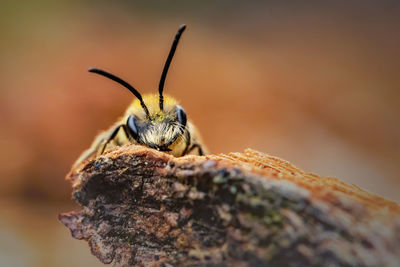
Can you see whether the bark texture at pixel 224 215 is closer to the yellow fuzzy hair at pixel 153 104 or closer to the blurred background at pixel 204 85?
the yellow fuzzy hair at pixel 153 104

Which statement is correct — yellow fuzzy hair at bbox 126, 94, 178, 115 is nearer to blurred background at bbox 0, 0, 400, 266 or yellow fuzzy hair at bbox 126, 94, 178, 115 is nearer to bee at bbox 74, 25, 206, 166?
bee at bbox 74, 25, 206, 166

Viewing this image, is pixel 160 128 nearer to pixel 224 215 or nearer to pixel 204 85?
pixel 224 215

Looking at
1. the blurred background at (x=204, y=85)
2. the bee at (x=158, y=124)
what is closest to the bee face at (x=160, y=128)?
the bee at (x=158, y=124)

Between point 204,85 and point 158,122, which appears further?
point 204,85

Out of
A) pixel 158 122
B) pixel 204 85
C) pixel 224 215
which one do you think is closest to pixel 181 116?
pixel 158 122

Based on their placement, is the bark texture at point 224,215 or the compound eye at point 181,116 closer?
the bark texture at point 224,215
